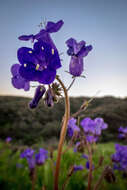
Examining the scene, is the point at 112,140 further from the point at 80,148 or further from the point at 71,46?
the point at 71,46

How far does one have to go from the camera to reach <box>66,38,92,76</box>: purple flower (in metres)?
0.75

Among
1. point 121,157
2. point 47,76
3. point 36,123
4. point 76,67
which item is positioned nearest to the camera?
point 47,76

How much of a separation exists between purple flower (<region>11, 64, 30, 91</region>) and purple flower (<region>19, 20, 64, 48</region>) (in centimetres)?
15

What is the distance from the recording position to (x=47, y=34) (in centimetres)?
71

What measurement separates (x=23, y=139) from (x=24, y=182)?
15.5 ft

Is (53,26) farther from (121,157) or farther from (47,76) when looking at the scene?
(121,157)

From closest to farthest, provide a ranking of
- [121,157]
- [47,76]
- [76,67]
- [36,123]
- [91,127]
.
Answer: [47,76], [76,67], [91,127], [121,157], [36,123]

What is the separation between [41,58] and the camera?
2.32 feet

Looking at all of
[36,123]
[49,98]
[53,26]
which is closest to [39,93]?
[49,98]

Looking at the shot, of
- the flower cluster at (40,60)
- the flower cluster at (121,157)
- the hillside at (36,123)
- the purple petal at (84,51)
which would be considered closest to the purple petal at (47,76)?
the flower cluster at (40,60)

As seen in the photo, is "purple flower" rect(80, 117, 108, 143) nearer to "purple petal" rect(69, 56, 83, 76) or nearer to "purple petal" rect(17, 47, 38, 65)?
"purple petal" rect(69, 56, 83, 76)

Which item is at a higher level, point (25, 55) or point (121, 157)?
point (25, 55)

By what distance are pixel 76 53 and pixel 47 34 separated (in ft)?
0.54

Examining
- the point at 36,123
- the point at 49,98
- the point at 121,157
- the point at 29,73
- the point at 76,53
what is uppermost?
the point at 76,53
